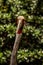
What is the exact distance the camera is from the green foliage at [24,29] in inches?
145

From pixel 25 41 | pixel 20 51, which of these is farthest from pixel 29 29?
pixel 20 51

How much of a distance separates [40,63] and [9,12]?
1216mm

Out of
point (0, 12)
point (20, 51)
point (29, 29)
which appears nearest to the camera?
point (20, 51)

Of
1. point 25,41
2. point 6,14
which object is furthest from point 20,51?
point 6,14

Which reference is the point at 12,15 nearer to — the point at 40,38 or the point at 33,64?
the point at 40,38

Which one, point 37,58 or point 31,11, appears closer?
point 37,58

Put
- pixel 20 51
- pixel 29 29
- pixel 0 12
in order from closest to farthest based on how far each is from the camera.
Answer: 1. pixel 20 51
2. pixel 29 29
3. pixel 0 12

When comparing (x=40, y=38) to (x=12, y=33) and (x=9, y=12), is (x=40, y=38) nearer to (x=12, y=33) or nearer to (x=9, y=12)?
(x=12, y=33)

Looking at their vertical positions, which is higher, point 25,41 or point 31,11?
point 31,11

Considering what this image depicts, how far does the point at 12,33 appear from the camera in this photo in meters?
3.85

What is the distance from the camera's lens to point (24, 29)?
3930mm

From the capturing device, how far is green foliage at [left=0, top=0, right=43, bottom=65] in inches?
145

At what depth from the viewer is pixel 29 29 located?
12.8ft

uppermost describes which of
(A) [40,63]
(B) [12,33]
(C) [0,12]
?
(C) [0,12]
